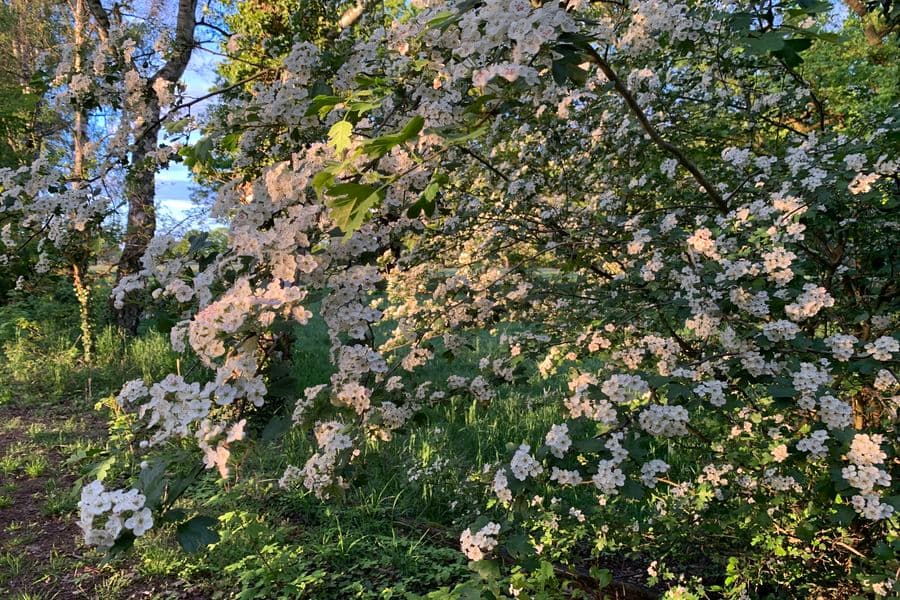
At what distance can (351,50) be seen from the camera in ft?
6.63

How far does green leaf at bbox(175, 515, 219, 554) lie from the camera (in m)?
1.07

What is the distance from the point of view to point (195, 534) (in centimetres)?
110

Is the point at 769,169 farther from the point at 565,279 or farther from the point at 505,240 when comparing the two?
the point at 505,240

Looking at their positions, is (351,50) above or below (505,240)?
above

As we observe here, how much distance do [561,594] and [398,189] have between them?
5.95 ft

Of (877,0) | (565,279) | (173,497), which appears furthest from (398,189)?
(877,0)

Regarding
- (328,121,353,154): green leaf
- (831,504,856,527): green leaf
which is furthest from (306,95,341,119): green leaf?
(831,504,856,527): green leaf

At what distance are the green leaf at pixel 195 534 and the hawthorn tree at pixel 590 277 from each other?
0.01 meters

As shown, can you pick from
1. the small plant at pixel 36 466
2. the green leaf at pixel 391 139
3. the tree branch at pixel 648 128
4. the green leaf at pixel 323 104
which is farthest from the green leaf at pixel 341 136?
the small plant at pixel 36 466

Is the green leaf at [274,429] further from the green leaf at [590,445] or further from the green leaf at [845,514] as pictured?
the green leaf at [845,514]

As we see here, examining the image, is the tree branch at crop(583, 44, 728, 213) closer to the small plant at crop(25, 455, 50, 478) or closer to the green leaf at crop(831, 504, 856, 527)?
the green leaf at crop(831, 504, 856, 527)

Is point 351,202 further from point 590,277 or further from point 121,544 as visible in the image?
point 590,277

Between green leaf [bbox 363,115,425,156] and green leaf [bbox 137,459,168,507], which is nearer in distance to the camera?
green leaf [bbox 363,115,425,156]

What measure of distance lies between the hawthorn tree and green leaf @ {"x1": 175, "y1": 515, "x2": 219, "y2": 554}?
15 mm
